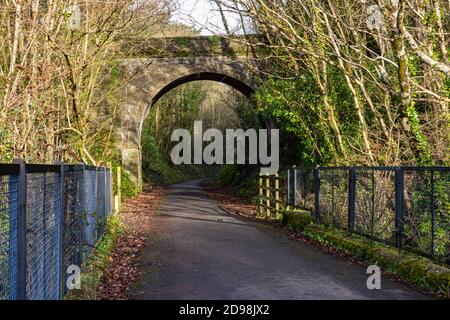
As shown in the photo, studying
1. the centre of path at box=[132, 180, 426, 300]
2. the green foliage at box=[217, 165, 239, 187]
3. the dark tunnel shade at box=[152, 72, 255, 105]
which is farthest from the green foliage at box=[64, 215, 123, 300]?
the green foliage at box=[217, 165, 239, 187]

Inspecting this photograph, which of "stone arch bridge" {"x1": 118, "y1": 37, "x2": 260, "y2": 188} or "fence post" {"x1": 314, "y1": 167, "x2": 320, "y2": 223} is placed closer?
"fence post" {"x1": 314, "y1": 167, "x2": 320, "y2": 223}

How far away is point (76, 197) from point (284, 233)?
22.4ft

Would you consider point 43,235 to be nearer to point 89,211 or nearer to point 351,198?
point 89,211

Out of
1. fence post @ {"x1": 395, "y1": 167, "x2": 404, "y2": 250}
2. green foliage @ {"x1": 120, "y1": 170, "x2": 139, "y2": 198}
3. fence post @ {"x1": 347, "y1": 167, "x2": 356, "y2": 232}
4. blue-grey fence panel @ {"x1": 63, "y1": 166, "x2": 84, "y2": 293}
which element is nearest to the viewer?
blue-grey fence panel @ {"x1": 63, "y1": 166, "x2": 84, "y2": 293}

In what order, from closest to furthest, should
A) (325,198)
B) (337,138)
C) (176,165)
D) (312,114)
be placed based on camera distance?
(325,198)
(337,138)
(312,114)
(176,165)

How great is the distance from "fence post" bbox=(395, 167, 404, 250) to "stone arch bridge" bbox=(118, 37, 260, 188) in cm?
1619

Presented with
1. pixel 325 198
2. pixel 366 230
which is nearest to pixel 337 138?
pixel 325 198

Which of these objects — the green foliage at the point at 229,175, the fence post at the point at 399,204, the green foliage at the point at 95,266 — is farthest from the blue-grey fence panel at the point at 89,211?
the green foliage at the point at 229,175

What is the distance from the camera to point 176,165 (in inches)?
2030

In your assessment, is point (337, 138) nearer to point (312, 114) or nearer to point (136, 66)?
point (312, 114)

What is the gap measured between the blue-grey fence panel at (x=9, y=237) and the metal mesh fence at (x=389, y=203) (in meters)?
5.53

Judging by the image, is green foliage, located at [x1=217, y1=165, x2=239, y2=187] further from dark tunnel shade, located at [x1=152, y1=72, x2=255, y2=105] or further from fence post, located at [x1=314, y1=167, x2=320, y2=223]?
fence post, located at [x1=314, y1=167, x2=320, y2=223]

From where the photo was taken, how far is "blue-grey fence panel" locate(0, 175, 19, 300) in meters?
3.53
